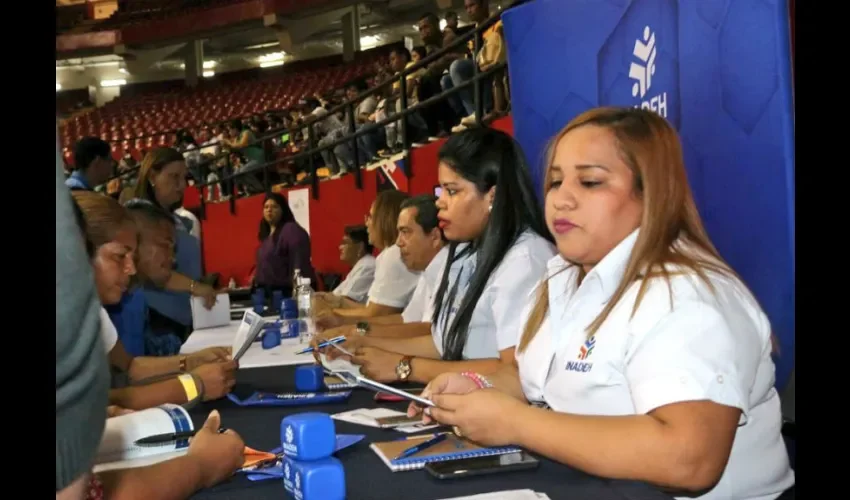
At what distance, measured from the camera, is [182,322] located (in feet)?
11.0

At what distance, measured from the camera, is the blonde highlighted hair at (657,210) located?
1240 millimetres

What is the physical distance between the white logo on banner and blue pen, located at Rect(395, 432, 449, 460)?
1.00m

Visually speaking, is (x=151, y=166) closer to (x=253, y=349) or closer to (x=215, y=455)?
(x=253, y=349)

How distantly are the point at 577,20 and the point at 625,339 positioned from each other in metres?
1.48

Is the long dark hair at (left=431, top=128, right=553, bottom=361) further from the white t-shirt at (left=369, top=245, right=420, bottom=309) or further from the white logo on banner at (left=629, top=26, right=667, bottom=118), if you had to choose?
the white t-shirt at (left=369, top=245, right=420, bottom=309)

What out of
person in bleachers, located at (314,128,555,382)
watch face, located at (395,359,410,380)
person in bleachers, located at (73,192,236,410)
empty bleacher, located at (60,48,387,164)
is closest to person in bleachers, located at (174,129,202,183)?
empty bleacher, located at (60,48,387,164)

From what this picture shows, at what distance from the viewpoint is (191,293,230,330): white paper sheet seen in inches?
138

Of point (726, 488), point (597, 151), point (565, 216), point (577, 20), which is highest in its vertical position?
point (577, 20)

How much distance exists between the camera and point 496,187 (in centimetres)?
207

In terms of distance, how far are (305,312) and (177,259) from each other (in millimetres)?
700

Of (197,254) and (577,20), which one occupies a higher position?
(577,20)

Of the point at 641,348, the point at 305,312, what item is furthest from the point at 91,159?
the point at 641,348
